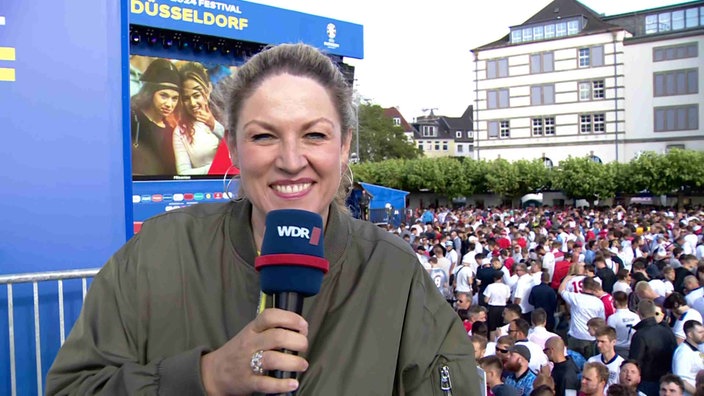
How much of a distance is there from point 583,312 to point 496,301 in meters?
2.21

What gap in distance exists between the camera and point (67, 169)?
270 cm

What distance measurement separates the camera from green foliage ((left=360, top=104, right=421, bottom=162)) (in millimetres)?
83562

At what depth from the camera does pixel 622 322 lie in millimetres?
9383

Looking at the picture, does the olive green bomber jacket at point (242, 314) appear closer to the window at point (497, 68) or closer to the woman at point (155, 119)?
the woman at point (155, 119)

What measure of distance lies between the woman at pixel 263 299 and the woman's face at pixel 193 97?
680 centimetres

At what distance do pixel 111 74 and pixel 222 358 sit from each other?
1821 millimetres

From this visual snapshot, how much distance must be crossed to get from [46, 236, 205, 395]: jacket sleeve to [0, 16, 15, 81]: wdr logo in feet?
4.09

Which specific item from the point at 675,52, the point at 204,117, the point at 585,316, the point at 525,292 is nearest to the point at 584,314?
the point at 585,316

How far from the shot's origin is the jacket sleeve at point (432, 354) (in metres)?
1.71

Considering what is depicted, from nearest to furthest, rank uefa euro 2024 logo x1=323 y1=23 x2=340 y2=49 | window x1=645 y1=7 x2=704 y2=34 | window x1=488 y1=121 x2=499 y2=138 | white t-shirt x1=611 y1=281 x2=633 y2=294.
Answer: uefa euro 2024 logo x1=323 y1=23 x2=340 y2=49
white t-shirt x1=611 y1=281 x2=633 y2=294
window x1=645 y1=7 x2=704 y2=34
window x1=488 y1=121 x2=499 y2=138

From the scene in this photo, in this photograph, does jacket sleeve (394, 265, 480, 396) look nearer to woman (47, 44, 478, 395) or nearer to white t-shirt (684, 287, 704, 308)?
woman (47, 44, 478, 395)

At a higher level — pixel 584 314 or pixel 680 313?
pixel 680 313

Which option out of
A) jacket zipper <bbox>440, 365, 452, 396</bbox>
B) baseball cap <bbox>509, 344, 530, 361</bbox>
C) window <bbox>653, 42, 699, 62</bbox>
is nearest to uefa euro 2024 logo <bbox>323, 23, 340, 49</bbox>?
baseball cap <bbox>509, 344, 530, 361</bbox>

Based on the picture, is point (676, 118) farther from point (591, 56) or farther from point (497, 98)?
point (497, 98)
